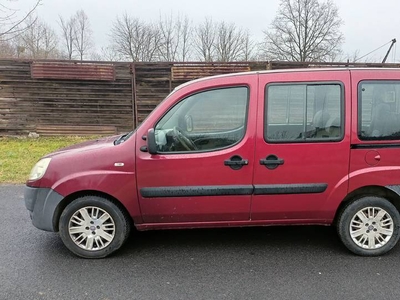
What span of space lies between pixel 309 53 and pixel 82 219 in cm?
3614

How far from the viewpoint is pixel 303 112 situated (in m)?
3.39

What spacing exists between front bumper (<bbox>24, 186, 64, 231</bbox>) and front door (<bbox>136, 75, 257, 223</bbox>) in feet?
2.80

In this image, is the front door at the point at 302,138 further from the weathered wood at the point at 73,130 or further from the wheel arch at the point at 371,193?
the weathered wood at the point at 73,130

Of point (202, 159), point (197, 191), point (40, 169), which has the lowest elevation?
point (197, 191)

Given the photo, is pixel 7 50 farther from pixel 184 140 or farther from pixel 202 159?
pixel 202 159

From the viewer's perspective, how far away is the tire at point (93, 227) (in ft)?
11.1

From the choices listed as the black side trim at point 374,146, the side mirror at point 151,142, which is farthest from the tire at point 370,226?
the side mirror at point 151,142

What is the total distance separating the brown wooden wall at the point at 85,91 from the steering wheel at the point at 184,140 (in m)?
7.12

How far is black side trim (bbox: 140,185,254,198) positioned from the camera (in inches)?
132

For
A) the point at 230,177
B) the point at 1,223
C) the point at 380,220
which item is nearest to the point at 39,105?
the point at 1,223

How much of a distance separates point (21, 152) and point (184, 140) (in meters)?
6.90

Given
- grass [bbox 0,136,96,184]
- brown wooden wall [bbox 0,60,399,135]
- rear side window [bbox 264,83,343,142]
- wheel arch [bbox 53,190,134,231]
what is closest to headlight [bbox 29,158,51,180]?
wheel arch [bbox 53,190,134,231]

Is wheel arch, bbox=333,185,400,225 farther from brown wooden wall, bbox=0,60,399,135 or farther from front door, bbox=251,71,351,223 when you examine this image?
brown wooden wall, bbox=0,60,399,135

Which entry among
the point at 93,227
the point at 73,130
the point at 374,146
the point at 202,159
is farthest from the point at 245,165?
the point at 73,130
